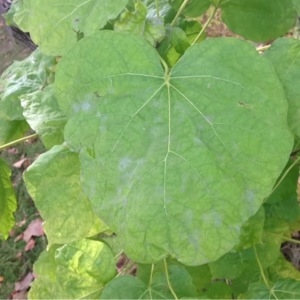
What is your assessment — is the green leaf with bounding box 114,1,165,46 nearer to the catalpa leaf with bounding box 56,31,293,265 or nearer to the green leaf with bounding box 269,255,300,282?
the catalpa leaf with bounding box 56,31,293,265

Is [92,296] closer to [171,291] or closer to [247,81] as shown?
[171,291]

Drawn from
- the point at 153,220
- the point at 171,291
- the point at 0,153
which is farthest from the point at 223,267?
the point at 0,153

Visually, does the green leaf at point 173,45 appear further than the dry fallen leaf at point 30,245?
No

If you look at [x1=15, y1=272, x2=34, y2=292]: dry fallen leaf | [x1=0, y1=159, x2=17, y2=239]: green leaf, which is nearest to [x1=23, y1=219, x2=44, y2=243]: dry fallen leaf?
[x1=15, y1=272, x2=34, y2=292]: dry fallen leaf

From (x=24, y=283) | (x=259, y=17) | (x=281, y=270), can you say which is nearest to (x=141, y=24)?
(x=259, y=17)

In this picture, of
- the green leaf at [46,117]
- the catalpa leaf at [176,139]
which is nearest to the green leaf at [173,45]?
the catalpa leaf at [176,139]

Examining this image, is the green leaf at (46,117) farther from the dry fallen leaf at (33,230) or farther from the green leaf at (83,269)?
the dry fallen leaf at (33,230)

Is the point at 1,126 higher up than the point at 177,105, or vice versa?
the point at 177,105
